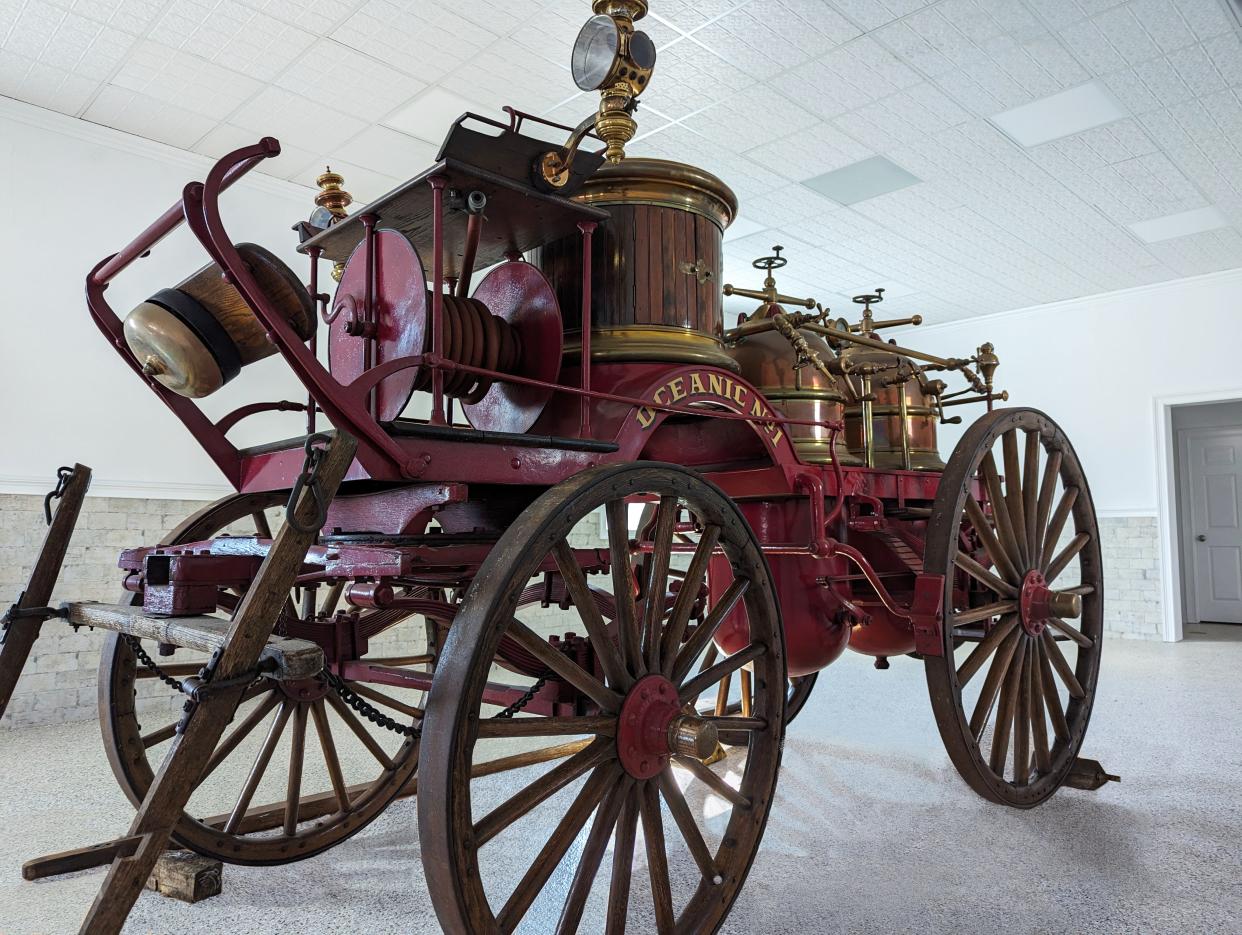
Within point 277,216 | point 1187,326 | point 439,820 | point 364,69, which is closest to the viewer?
point 439,820

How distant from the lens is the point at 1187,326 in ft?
27.6

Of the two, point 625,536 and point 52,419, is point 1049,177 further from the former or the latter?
point 52,419

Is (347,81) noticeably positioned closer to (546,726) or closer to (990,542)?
(990,542)

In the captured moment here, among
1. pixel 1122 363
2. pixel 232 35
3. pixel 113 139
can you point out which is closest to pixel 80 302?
pixel 113 139

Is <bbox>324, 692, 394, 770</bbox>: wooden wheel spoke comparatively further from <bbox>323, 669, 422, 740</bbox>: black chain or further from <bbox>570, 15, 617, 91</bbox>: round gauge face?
<bbox>570, 15, 617, 91</bbox>: round gauge face

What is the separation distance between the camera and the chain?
1.60 m

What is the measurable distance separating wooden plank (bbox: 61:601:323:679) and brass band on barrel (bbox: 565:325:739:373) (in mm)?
1152

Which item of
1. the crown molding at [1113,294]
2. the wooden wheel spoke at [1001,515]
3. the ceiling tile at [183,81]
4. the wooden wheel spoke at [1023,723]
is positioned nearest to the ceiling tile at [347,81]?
the ceiling tile at [183,81]

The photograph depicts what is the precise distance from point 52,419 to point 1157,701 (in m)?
6.95

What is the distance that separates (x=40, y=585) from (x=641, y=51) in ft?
6.66

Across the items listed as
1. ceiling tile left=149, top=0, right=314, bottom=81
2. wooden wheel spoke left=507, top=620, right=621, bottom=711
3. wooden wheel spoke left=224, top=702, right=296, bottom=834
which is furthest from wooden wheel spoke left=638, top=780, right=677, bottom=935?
ceiling tile left=149, top=0, right=314, bottom=81

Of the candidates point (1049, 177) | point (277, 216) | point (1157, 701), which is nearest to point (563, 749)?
point (1157, 701)

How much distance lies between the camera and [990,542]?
3.08 m

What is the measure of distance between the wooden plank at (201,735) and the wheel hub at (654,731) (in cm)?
76
